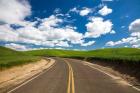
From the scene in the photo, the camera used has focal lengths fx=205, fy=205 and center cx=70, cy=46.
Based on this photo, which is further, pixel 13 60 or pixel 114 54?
pixel 114 54

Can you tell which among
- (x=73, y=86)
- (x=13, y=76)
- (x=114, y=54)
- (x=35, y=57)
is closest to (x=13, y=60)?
(x=13, y=76)

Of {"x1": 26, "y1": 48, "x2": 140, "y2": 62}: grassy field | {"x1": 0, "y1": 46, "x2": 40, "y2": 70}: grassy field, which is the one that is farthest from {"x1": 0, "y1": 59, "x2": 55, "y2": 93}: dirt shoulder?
{"x1": 26, "y1": 48, "x2": 140, "y2": 62}: grassy field

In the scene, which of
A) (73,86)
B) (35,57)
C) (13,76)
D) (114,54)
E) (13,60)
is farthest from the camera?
(114,54)

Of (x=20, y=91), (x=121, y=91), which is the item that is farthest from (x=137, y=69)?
(x=20, y=91)

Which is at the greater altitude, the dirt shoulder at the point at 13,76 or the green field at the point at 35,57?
the green field at the point at 35,57

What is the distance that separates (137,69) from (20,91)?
13.5 metres

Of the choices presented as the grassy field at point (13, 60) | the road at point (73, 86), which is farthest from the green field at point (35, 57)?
the road at point (73, 86)

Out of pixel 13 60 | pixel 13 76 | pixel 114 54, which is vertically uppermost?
pixel 114 54

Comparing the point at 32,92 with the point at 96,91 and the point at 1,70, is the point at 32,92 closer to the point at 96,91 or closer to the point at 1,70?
the point at 96,91

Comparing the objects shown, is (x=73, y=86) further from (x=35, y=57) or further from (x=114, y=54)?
(x=114, y=54)

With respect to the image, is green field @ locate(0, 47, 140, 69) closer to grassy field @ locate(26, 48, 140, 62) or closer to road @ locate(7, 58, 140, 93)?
grassy field @ locate(26, 48, 140, 62)

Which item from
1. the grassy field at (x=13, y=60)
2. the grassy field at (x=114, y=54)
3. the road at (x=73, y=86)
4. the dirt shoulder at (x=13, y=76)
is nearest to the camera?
the road at (x=73, y=86)

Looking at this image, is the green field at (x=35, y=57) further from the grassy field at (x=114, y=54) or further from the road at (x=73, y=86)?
the road at (x=73, y=86)

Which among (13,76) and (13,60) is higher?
(13,60)
